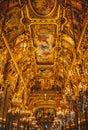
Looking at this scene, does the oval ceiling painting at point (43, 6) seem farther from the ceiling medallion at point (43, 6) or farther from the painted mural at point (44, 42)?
the painted mural at point (44, 42)

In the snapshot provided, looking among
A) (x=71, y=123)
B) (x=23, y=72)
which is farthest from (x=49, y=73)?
(x=71, y=123)

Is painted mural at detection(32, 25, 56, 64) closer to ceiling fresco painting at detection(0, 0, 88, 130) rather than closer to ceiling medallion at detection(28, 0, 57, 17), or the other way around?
→ ceiling fresco painting at detection(0, 0, 88, 130)

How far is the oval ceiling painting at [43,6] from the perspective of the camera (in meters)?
14.8

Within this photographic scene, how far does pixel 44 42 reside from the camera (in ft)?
63.5

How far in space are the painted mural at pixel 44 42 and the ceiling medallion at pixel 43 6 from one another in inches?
67.8

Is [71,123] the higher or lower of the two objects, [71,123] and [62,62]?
the lower

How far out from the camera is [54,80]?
2691 cm

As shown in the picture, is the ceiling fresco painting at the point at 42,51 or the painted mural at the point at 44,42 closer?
the ceiling fresco painting at the point at 42,51

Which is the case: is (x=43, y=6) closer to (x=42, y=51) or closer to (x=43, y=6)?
(x=43, y=6)

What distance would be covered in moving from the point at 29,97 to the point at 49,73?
4899 mm

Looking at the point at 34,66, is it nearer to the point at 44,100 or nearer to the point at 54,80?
the point at 54,80

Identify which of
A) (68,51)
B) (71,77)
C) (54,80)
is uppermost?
(68,51)

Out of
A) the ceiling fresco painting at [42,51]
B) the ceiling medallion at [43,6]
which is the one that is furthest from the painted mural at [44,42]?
the ceiling medallion at [43,6]

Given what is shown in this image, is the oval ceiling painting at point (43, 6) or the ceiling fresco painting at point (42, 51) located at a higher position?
the oval ceiling painting at point (43, 6)
